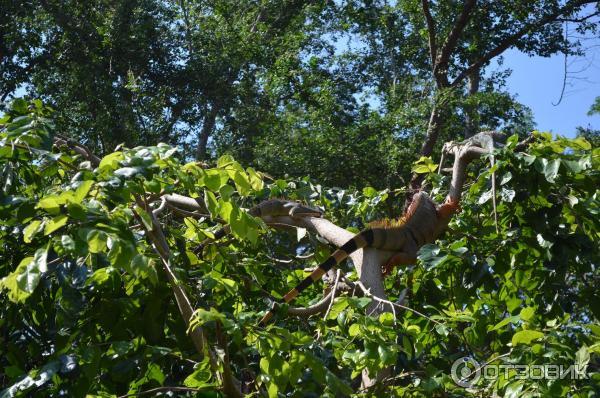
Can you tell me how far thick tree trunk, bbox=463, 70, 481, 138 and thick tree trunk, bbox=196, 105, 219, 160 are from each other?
138 inches

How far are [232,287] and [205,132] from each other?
9.08 m

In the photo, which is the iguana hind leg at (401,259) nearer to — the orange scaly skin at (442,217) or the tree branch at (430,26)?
the orange scaly skin at (442,217)

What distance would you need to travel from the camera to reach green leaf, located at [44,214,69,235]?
1.73 metres

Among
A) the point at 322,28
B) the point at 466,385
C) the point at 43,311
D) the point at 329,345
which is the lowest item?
the point at 466,385

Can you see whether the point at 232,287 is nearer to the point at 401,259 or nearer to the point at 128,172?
the point at 128,172

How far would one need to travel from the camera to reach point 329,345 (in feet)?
8.55

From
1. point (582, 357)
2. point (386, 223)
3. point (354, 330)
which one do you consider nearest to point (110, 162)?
point (354, 330)

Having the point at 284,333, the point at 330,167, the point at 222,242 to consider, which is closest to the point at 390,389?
the point at 284,333

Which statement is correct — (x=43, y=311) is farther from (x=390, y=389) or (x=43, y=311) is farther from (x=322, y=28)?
(x=322, y=28)

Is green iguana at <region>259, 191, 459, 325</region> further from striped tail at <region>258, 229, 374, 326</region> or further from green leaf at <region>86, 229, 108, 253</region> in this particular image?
green leaf at <region>86, 229, 108, 253</region>

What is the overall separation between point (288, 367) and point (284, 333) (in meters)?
0.09

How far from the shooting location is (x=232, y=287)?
7.61 feet

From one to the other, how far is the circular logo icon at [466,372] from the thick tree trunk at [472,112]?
6669mm

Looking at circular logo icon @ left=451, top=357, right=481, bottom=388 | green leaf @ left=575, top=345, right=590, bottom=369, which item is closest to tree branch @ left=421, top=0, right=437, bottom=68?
circular logo icon @ left=451, top=357, right=481, bottom=388
